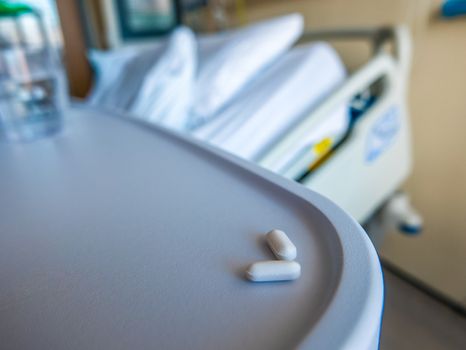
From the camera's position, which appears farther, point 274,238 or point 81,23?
point 81,23

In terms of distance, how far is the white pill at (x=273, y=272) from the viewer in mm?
261

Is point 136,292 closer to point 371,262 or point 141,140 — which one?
point 371,262

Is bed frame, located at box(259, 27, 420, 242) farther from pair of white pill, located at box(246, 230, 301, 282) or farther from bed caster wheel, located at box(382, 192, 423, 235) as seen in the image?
pair of white pill, located at box(246, 230, 301, 282)

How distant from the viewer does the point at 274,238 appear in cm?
31

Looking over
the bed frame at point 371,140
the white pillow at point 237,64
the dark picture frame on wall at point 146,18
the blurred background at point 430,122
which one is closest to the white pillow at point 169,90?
the white pillow at point 237,64

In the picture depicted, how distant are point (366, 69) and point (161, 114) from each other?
0.53m

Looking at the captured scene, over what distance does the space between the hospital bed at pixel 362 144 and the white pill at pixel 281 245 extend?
37cm

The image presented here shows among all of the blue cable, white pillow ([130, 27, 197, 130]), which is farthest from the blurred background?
white pillow ([130, 27, 197, 130])

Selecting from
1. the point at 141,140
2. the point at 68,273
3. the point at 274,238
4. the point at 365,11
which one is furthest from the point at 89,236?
the point at 365,11

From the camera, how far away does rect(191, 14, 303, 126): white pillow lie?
0.91 m

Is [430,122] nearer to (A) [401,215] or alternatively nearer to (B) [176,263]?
(A) [401,215]

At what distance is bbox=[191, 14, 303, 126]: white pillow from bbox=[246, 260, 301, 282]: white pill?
0.68m

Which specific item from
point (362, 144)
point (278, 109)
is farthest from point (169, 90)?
point (362, 144)

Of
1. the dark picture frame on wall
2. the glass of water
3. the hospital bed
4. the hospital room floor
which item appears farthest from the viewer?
the dark picture frame on wall
